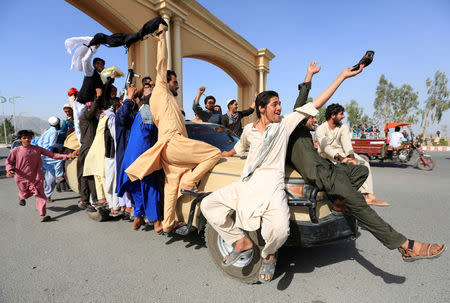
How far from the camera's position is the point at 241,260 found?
2.37 metres

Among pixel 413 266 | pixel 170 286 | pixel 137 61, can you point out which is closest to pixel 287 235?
pixel 170 286

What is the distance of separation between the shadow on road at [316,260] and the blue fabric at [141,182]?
1609 mm

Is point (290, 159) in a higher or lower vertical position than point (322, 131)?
lower

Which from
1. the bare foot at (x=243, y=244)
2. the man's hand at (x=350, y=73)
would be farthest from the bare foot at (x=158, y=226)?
the man's hand at (x=350, y=73)

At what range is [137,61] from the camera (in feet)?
33.8

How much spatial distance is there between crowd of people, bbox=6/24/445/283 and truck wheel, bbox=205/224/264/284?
99 millimetres

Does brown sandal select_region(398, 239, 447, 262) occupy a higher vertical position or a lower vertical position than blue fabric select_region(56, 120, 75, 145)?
lower

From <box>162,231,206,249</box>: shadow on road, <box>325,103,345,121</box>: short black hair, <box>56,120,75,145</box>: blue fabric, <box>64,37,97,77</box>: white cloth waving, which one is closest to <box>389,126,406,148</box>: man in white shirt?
<box>325,103,345,121</box>: short black hair

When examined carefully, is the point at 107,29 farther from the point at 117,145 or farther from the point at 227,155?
the point at 227,155

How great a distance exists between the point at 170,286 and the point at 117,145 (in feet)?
7.13

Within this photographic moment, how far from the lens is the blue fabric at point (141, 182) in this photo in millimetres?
3084

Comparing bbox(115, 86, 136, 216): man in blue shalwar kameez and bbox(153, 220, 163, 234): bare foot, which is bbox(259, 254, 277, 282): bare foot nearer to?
bbox(153, 220, 163, 234): bare foot

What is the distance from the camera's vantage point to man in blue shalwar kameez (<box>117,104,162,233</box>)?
3.08 m

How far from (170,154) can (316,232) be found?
5.57 feet
